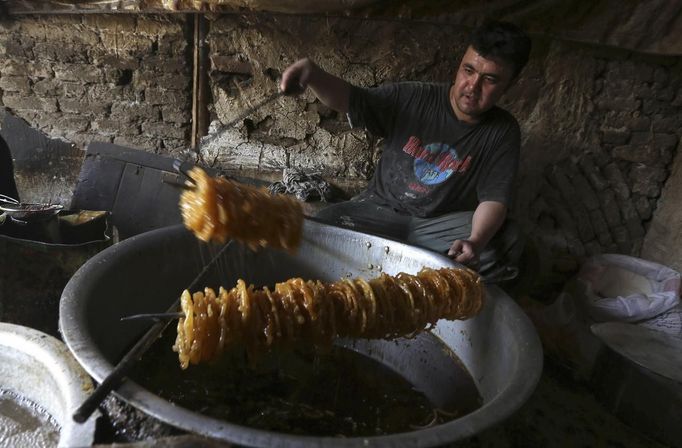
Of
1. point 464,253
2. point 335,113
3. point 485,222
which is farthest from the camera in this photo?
point 335,113

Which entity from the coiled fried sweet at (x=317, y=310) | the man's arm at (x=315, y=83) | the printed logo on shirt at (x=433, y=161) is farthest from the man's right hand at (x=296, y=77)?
the coiled fried sweet at (x=317, y=310)

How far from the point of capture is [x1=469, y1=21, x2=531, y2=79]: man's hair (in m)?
2.60

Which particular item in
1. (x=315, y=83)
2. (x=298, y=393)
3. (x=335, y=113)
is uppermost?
(x=315, y=83)

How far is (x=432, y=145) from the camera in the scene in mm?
→ 3066

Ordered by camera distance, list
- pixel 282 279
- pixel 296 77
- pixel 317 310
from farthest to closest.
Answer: pixel 296 77 → pixel 282 279 → pixel 317 310

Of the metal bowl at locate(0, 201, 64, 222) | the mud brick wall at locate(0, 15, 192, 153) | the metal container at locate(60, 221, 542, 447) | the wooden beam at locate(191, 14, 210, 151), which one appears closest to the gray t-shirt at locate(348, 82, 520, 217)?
the metal container at locate(60, 221, 542, 447)

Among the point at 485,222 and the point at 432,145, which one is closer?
the point at 485,222

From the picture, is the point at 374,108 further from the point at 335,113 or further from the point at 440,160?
the point at 335,113

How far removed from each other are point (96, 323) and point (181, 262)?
0.57m

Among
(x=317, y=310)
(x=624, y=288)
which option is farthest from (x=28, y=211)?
(x=624, y=288)

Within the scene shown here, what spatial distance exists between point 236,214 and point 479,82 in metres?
1.76

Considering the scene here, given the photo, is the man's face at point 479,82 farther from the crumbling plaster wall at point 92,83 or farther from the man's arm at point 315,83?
the crumbling plaster wall at point 92,83

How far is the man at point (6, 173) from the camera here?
3.53 m

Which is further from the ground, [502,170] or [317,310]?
[502,170]
